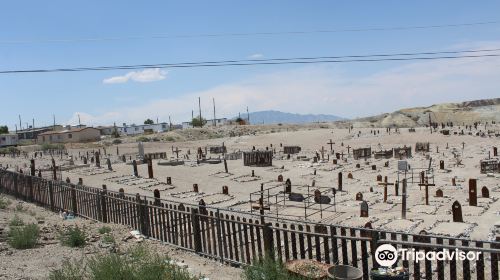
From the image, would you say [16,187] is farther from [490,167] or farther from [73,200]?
[490,167]

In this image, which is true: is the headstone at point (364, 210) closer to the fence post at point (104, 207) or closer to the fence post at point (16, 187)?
the fence post at point (104, 207)

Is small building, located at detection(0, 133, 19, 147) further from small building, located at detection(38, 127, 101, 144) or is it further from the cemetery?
the cemetery

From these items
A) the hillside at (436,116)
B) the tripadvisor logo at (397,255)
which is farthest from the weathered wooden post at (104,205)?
the hillside at (436,116)

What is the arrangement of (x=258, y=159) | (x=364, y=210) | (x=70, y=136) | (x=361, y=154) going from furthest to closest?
(x=70, y=136)
(x=361, y=154)
(x=258, y=159)
(x=364, y=210)

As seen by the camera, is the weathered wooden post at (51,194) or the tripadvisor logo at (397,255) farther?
the weathered wooden post at (51,194)

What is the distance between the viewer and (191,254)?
1132 cm

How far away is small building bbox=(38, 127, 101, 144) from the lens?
330ft

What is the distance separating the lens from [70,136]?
101 meters

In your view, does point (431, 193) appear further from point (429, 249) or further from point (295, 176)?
point (429, 249)

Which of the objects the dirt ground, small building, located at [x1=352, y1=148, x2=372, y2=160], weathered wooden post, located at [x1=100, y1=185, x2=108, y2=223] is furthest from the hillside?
the dirt ground

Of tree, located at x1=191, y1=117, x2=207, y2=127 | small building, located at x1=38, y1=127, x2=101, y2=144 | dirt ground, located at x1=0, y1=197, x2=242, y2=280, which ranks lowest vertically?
dirt ground, located at x1=0, y1=197, x2=242, y2=280

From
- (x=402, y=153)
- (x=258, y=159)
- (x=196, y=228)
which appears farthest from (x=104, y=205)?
(x=402, y=153)

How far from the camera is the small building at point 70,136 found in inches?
3954

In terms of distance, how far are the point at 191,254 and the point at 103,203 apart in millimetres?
4936
